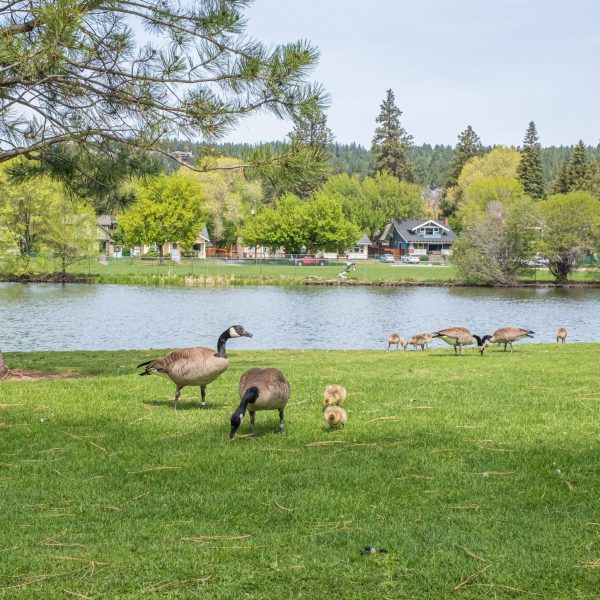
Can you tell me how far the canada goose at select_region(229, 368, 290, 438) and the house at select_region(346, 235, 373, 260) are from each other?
370ft

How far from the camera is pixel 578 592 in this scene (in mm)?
4652

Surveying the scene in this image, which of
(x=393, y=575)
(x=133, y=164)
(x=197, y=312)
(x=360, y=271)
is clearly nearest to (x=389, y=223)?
(x=360, y=271)

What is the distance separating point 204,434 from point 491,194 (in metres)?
97.2

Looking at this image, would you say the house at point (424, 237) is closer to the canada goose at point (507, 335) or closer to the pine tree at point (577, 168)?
the pine tree at point (577, 168)

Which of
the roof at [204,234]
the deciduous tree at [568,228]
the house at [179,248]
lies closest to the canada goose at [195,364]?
the deciduous tree at [568,228]

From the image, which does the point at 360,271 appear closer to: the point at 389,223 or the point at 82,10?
the point at 389,223

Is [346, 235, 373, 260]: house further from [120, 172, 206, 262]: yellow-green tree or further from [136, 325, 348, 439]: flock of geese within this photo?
[136, 325, 348, 439]: flock of geese

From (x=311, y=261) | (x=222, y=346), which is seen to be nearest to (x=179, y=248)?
(x=311, y=261)

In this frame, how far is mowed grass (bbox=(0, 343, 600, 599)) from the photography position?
4.90 m

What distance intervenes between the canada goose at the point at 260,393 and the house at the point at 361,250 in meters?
113

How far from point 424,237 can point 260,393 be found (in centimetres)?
11609

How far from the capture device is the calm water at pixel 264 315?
106 ft

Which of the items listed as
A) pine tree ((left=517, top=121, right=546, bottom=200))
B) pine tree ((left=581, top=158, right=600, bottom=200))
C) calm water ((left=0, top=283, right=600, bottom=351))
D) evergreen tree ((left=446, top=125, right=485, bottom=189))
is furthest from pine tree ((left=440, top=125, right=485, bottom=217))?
calm water ((left=0, top=283, right=600, bottom=351))

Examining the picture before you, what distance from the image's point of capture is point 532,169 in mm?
110250
